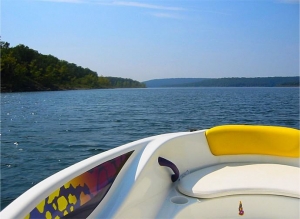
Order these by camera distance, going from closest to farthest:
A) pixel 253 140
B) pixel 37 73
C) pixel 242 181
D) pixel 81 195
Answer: pixel 81 195 → pixel 242 181 → pixel 253 140 → pixel 37 73

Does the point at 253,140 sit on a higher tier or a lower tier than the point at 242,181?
higher

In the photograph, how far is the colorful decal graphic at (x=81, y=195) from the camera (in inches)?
43.5

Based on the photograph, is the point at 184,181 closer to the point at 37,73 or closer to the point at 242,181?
the point at 242,181

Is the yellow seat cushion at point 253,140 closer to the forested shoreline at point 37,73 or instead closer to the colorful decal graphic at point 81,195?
the colorful decal graphic at point 81,195

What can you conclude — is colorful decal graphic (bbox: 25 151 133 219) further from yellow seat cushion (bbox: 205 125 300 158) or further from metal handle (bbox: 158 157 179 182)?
yellow seat cushion (bbox: 205 125 300 158)

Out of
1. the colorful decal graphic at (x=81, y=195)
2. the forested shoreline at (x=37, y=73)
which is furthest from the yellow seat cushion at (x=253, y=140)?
the forested shoreline at (x=37, y=73)

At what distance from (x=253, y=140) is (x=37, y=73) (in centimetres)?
5435

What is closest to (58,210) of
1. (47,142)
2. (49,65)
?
(47,142)

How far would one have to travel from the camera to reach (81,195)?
4.37 ft

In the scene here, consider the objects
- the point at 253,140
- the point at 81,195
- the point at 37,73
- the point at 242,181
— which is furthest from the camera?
the point at 37,73

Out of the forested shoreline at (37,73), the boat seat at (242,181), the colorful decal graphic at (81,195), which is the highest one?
the forested shoreline at (37,73)

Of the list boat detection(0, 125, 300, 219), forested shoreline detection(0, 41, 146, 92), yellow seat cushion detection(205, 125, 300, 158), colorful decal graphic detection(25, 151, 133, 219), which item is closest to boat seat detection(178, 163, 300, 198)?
boat detection(0, 125, 300, 219)

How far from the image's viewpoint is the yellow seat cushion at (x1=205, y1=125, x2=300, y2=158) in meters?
2.36

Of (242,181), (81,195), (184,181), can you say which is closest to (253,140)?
(242,181)
